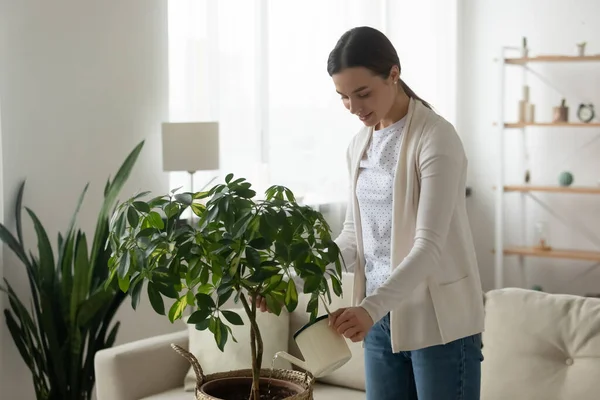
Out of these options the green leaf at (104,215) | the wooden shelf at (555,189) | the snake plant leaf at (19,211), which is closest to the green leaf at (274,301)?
the green leaf at (104,215)

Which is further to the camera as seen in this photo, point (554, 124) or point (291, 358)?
point (554, 124)

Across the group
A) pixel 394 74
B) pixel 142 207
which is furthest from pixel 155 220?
pixel 394 74

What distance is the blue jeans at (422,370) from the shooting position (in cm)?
178

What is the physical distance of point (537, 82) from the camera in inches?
236

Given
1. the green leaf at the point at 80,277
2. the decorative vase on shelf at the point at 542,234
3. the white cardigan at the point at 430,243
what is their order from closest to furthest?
1. the white cardigan at the point at 430,243
2. the green leaf at the point at 80,277
3. the decorative vase on shelf at the point at 542,234

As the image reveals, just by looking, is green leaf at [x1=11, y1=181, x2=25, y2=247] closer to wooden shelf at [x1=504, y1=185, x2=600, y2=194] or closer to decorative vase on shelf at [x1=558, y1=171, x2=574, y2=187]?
wooden shelf at [x1=504, y1=185, x2=600, y2=194]

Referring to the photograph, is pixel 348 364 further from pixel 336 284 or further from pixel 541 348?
pixel 336 284

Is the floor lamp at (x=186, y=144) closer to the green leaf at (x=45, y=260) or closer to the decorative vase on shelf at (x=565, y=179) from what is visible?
the green leaf at (x=45, y=260)

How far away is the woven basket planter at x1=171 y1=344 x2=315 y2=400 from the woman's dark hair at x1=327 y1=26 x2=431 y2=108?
658mm

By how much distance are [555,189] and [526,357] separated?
3121 millimetres

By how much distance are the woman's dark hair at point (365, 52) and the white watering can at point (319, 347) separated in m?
0.55

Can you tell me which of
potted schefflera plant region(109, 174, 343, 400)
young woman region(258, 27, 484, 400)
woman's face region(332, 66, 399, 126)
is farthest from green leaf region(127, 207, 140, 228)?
woman's face region(332, 66, 399, 126)

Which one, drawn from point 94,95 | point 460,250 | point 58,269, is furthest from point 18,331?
point 460,250

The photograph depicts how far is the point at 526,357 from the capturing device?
269 centimetres
